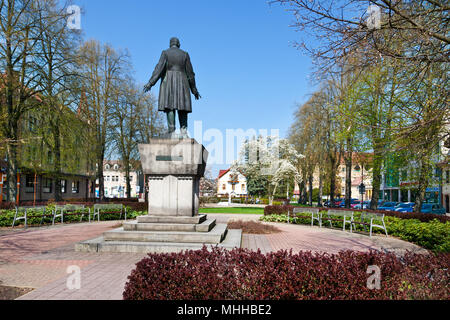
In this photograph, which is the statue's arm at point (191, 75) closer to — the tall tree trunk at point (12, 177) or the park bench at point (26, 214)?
the park bench at point (26, 214)

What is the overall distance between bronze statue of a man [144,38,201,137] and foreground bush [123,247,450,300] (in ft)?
18.0

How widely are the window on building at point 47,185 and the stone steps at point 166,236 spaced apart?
33463 mm

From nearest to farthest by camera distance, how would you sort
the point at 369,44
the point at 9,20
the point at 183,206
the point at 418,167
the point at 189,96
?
the point at 369,44, the point at 183,206, the point at 189,96, the point at 9,20, the point at 418,167

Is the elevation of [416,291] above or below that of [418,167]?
below

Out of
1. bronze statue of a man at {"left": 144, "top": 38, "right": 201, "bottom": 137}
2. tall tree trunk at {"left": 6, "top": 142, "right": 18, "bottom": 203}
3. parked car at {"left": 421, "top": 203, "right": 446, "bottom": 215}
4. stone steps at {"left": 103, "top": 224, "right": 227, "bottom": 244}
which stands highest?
bronze statue of a man at {"left": 144, "top": 38, "right": 201, "bottom": 137}

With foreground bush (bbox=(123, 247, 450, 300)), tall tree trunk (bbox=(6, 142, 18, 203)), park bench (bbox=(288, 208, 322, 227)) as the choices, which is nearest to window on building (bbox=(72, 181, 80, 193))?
tall tree trunk (bbox=(6, 142, 18, 203))

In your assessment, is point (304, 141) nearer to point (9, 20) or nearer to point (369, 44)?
point (9, 20)

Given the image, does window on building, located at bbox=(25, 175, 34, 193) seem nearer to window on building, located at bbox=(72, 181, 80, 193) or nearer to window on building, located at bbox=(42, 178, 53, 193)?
window on building, located at bbox=(42, 178, 53, 193)

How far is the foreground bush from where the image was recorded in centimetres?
344

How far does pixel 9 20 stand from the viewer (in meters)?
16.6

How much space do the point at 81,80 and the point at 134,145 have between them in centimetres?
1107

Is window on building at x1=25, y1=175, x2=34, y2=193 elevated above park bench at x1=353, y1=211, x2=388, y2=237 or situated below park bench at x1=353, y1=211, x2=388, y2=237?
above

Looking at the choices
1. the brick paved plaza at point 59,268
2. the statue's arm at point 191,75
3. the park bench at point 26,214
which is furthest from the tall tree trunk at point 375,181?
the park bench at point 26,214
